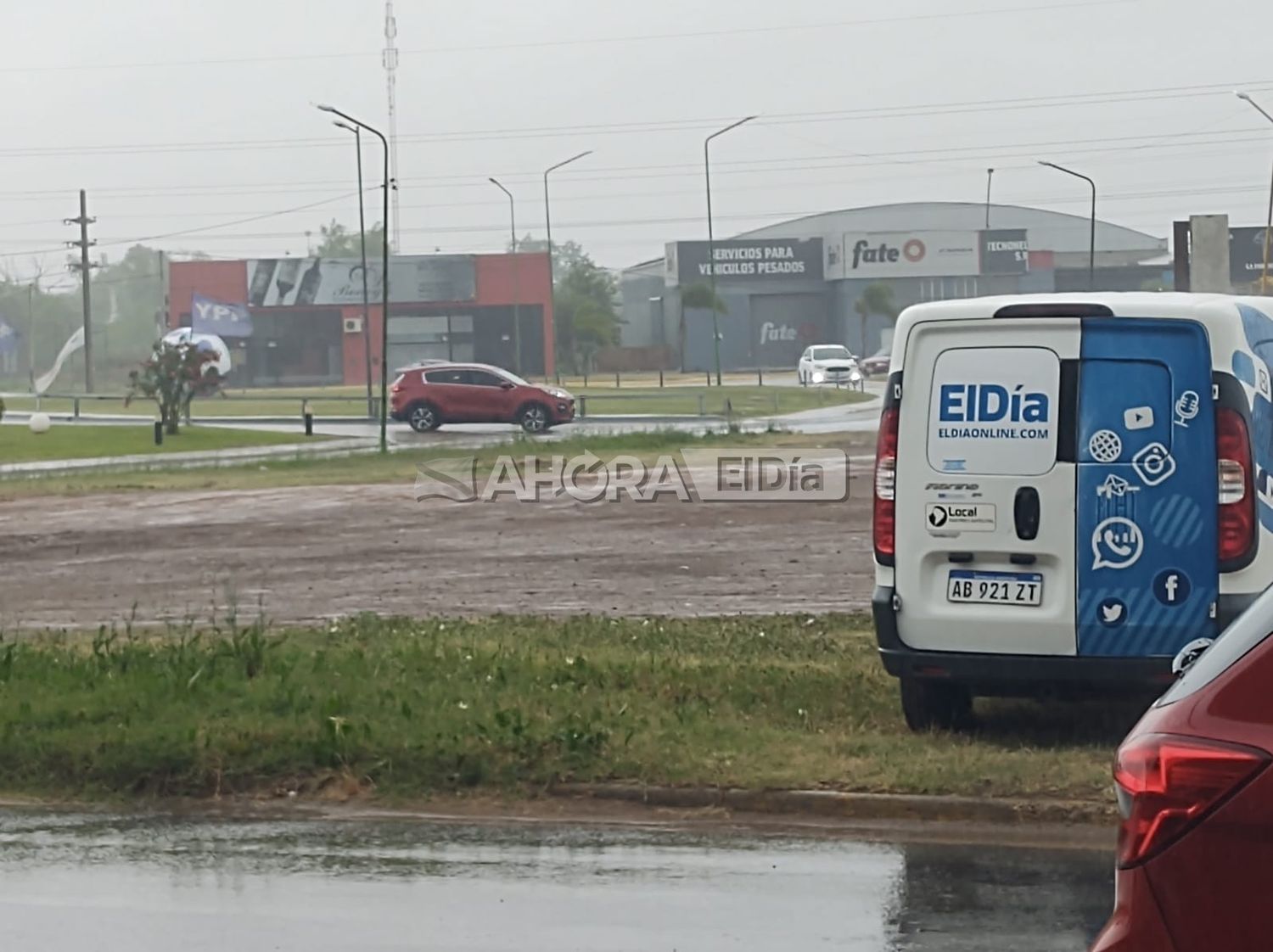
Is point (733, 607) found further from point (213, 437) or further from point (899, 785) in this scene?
point (213, 437)

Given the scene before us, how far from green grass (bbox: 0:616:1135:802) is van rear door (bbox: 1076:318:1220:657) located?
0.74m

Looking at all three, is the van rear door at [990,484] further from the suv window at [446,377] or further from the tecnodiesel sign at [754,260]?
the tecnodiesel sign at [754,260]

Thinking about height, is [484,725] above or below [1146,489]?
below

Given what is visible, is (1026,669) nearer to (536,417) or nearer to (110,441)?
(536,417)

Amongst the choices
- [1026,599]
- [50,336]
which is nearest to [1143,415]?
[1026,599]

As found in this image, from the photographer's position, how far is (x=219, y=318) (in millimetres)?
91562

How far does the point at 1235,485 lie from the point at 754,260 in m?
95.4

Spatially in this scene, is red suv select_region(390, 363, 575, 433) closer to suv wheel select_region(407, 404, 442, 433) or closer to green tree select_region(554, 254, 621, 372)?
suv wheel select_region(407, 404, 442, 433)

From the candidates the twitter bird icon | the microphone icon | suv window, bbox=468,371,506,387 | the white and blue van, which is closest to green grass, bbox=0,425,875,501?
suv window, bbox=468,371,506,387

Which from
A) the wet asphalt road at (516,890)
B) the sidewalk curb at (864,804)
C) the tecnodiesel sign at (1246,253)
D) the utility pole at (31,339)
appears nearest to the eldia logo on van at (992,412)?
the sidewalk curb at (864,804)

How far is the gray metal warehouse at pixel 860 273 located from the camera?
3907 inches

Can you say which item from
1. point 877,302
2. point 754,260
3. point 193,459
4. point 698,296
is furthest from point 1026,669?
point 754,260

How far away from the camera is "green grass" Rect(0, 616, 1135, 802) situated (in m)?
8.51

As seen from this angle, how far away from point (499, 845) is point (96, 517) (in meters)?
18.6
